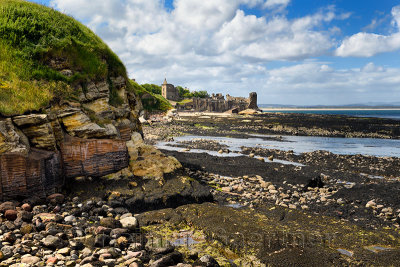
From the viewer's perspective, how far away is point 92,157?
11953 mm

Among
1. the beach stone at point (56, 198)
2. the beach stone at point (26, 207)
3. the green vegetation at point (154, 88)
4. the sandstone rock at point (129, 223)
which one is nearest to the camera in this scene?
the sandstone rock at point (129, 223)

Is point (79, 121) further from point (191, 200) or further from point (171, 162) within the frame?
point (191, 200)

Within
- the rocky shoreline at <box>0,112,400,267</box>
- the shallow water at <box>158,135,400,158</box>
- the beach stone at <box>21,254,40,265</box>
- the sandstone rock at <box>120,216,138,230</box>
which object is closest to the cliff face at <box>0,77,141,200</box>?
the rocky shoreline at <box>0,112,400,267</box>

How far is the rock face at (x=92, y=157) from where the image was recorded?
11492mm

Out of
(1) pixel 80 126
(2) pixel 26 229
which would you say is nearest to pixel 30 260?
(2) pixel 26 229

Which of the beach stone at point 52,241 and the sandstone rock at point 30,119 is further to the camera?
the sandstone rock at point 30,119

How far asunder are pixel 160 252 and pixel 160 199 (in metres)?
4.41

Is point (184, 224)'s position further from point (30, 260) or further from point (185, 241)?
point (30, 260)

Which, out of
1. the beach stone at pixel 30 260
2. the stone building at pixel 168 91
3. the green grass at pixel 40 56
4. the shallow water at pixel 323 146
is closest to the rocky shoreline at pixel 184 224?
the beach stone at pixel 30 260

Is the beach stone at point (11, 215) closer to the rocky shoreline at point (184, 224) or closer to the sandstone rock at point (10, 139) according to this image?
the rocky shoreline at point (184, 224)

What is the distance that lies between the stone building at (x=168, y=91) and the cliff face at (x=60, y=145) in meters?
118

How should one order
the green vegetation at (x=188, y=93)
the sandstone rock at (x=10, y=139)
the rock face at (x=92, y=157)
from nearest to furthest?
the sandstone rock at (x=10, y=139) < the rock face at (x=92, y=157) < the green vegetation at (x=188, y=93)

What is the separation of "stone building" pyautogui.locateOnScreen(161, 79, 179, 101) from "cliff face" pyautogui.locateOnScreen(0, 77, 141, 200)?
4654 inches

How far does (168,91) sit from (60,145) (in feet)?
406
